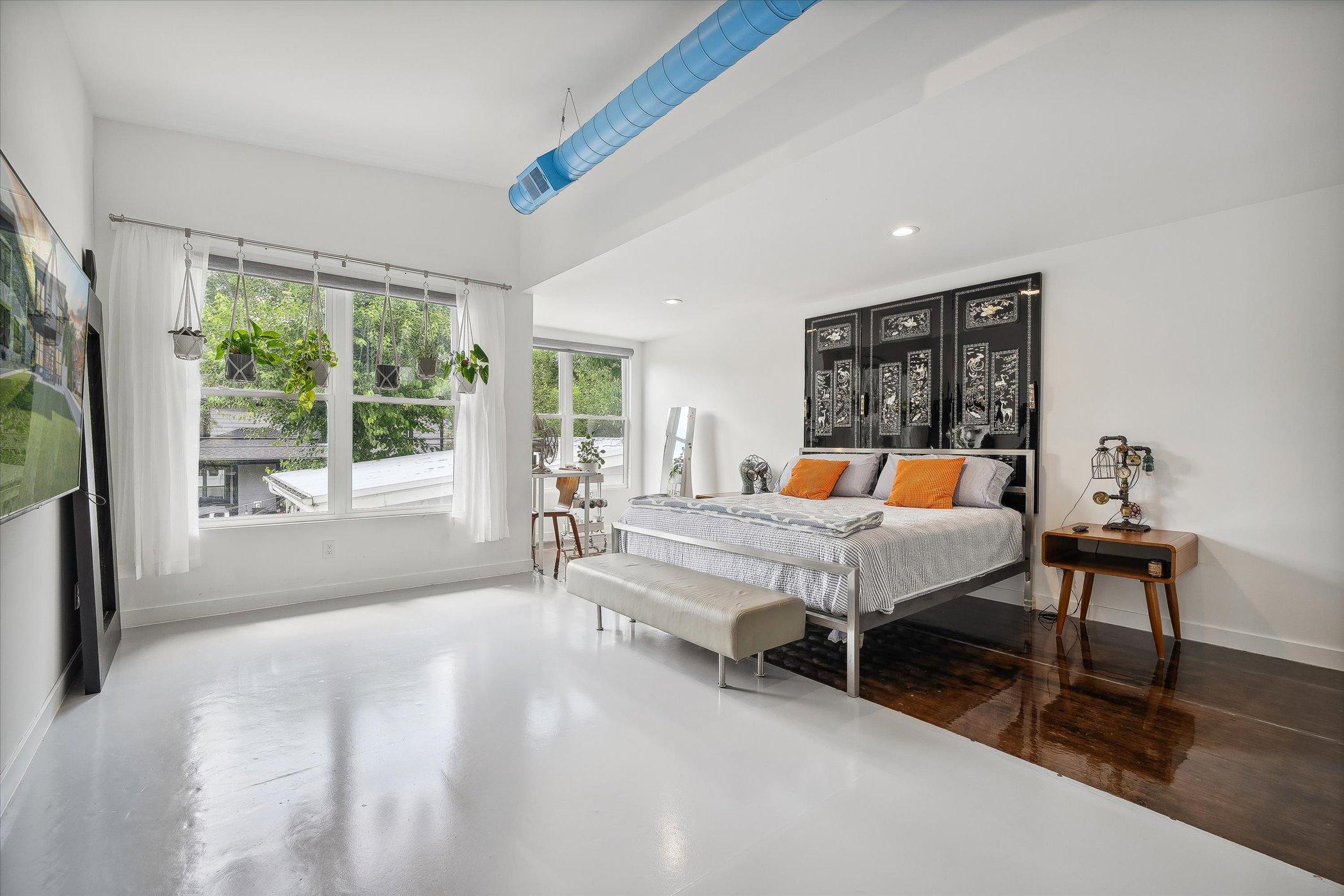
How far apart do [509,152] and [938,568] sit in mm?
3594

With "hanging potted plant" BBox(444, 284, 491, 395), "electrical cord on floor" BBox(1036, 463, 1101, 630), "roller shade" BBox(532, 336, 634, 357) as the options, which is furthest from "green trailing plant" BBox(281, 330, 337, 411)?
"electrical cord on floor" BBox(1036, 463, 1101, 630)

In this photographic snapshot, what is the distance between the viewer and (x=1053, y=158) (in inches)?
107

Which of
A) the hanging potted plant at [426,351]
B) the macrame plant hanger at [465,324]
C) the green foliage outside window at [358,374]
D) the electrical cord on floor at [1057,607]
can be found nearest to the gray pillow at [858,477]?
the electrical cord on floor at [1057,607]

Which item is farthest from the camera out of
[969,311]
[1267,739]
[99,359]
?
[969,311]

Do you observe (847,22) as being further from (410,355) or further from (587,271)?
(410,355)

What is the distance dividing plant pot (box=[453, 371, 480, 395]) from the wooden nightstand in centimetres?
381

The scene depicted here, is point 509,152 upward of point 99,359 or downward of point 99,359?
upward

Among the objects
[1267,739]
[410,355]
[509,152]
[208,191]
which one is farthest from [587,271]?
[1267,739]

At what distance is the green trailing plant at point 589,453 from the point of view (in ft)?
18.6

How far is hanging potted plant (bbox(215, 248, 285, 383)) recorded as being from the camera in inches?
141

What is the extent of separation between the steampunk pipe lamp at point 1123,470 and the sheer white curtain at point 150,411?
529 cm

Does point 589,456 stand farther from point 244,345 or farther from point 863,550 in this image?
point 863,550

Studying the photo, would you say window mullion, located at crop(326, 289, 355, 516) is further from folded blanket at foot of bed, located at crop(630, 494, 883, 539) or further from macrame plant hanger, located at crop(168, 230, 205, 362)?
folded blanket at foot of bed, located at crop(630, 494, 883, 539)

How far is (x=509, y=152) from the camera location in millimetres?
4016
